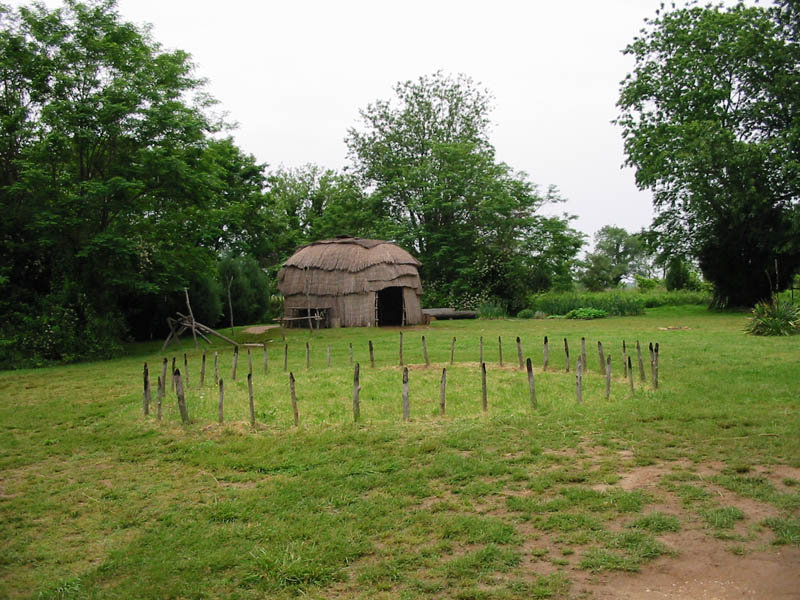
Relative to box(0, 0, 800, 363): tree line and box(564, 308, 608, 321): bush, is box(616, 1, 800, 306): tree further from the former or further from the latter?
box(564, 308, 608, 321): bush

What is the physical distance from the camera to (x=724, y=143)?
2362 centimetres

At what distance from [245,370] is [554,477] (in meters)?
8.99

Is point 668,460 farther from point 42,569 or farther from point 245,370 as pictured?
point 245,370

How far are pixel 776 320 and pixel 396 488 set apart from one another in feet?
48.7

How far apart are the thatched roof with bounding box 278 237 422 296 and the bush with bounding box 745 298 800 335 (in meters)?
12.0

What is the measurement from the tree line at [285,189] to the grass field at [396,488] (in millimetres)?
7486

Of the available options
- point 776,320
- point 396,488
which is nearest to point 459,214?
point 776,320

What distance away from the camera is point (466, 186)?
100 feet

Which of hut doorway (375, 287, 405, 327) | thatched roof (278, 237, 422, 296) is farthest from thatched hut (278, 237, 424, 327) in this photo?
hut doorway (375, 287, 405, 327)

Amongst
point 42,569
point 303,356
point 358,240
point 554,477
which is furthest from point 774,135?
point 42,569

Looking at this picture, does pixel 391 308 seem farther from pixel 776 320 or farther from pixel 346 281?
pixel 776 320

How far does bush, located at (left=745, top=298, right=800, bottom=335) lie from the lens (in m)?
16.1

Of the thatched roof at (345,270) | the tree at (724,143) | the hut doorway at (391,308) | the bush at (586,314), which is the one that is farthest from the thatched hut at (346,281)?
the tree at (724,143)

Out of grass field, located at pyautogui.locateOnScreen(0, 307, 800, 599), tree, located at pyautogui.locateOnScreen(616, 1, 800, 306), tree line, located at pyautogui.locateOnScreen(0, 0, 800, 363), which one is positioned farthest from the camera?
tree, located at pyautogui.locateOnScreen(616, 1, 800, 306)
